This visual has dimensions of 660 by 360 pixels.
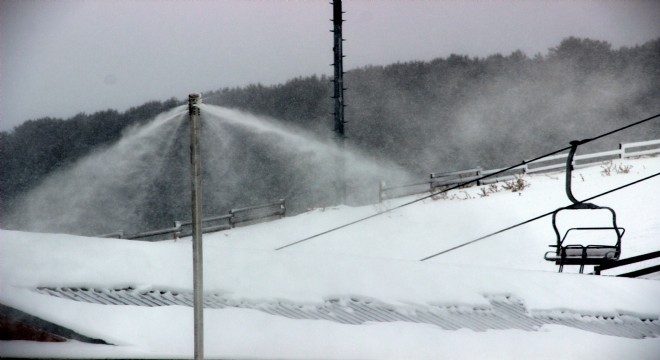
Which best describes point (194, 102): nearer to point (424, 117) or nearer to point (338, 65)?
point (338, 65)

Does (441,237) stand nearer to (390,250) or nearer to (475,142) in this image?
(390,250)

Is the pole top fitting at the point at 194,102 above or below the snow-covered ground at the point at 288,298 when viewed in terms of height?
above

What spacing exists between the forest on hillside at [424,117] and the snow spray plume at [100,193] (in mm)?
429

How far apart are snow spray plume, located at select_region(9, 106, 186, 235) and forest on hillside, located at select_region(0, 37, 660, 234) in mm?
429

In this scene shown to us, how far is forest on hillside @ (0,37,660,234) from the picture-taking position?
4169 centimetres

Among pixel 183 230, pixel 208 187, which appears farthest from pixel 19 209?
pixel 183 230

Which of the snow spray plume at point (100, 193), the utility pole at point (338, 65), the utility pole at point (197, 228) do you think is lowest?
the snow spray plume at point (100, 193)

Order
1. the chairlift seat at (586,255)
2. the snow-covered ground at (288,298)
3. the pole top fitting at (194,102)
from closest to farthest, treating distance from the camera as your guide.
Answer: the pole top fitting at (194,102)
the snow-covered ground at (288,298)
the chairlift seat at (586,255)

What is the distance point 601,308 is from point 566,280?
71cm

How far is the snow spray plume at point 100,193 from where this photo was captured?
42625mm

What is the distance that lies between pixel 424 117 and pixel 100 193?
2095cm

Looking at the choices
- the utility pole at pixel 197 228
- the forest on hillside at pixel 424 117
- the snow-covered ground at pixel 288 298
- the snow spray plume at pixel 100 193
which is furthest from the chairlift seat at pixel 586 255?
the snow spray plume at pixel 100 193

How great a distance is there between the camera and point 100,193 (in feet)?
151

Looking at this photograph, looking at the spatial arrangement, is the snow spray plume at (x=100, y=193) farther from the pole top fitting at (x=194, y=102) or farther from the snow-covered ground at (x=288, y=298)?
the pole top fitting at (x=194, y=102)
